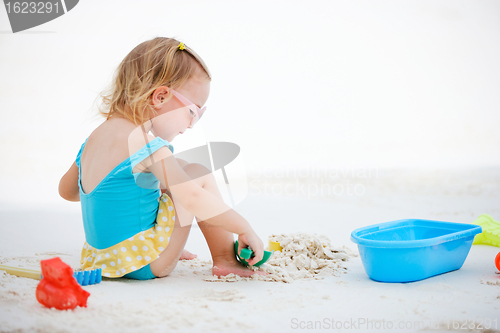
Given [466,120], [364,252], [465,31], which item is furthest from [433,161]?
[364,252]

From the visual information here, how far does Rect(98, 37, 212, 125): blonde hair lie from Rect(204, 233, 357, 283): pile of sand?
0.54 m

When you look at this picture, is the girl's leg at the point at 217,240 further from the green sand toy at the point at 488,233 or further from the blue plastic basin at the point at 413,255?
the green sand toy at the point at 488,233

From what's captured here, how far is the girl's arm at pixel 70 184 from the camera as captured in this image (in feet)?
4.09

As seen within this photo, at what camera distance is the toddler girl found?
1.00 metres

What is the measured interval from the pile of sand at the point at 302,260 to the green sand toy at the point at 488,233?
0.55 metres

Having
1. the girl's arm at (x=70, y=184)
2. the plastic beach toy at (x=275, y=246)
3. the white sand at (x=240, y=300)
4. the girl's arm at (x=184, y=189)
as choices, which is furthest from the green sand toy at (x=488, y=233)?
the girl's arm at (x=70, y=184)

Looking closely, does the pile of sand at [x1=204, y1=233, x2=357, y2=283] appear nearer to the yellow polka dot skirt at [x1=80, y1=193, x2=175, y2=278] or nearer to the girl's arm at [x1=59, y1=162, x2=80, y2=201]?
the yellow polka dot skirt at [x1=80, y1=193, x2=175, y2=278]

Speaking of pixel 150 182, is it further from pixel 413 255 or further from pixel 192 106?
pixel 413 255

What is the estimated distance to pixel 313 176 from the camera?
4523 millimetres

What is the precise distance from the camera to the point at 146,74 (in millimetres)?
1142

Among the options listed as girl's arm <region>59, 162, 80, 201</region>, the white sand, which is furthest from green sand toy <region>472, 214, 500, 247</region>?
girl's arm <region>59, 162, 80, 201</region>

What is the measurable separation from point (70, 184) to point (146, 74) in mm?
445

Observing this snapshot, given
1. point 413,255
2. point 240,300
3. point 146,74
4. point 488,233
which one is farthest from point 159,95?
point 488,233

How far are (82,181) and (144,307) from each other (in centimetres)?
48
